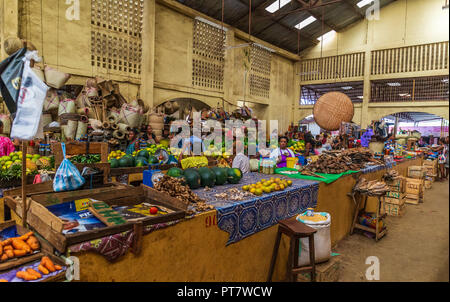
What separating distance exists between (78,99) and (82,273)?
20.3 ft

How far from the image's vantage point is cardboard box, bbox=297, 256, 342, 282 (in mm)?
2757

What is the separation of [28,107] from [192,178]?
1.50 meters

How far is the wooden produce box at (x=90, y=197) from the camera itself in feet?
4.94

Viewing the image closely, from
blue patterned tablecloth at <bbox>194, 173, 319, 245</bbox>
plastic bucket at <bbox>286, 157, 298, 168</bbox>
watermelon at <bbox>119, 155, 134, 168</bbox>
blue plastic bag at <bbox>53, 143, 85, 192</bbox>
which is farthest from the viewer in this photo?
plastic bucket at <bbox>286, 157, 298, 168</bbox>

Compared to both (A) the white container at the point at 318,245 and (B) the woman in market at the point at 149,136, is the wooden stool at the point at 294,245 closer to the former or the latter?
(A) the white container at the point at 318,245

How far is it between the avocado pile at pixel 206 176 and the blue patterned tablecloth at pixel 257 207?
0.07 metres

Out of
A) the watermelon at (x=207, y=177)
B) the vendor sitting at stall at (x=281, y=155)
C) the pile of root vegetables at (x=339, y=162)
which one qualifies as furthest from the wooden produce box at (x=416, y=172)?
the watermelon at (x=207, y=177)

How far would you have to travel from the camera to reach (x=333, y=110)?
5.07 meters

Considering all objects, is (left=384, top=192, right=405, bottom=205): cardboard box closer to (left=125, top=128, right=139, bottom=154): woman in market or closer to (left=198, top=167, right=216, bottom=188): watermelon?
(left=198, top=167, right=216, bottom=188): watermelon

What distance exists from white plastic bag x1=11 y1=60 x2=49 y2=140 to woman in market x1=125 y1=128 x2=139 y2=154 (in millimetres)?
3939

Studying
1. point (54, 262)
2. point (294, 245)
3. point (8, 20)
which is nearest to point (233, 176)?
point (294, 245)

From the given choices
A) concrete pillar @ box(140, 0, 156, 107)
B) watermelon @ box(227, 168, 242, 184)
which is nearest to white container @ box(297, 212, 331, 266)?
watermelon @ box(227, 168, 242, 184)

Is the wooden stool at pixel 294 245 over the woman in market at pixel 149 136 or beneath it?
beneath

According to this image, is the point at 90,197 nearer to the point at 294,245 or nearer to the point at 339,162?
the point at 294,245
